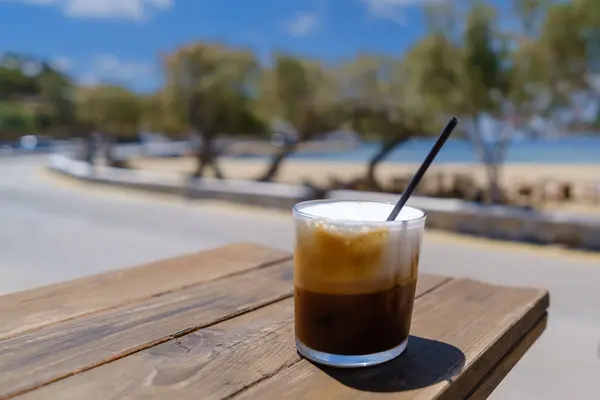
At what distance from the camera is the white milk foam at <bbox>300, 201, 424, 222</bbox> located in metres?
1.08

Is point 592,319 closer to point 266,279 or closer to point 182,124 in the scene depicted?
point 266,279

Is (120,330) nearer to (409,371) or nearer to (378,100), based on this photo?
(409,371)

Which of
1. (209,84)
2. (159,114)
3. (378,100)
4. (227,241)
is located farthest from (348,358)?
(159,114)

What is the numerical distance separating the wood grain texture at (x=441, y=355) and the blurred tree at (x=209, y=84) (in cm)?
1132

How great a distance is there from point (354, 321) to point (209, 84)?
1166cm

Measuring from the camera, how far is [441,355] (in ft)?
3.38

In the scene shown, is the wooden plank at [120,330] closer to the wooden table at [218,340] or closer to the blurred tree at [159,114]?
the wooden table at [218,340]

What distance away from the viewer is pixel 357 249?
3.12ft

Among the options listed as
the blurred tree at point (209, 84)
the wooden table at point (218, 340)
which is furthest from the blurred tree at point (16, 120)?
the wooden table at point (218, 340)

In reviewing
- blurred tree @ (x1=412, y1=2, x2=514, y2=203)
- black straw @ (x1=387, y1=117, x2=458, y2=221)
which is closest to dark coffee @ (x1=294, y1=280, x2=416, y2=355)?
black straw @ (x1=387, y1=117, x2=458, y2=221)

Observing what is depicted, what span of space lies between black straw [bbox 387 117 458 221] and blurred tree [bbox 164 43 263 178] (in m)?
11.5

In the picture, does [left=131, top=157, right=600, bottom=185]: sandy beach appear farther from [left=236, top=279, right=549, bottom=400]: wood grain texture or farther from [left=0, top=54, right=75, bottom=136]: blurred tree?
[left=0, top=54, right=75, bottom=136]: blurred tree

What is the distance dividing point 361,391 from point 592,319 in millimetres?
3282

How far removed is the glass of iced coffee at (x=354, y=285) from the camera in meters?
0.95
